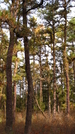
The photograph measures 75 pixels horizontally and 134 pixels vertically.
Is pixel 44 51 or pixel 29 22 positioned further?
pixel 44 51

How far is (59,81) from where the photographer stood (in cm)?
3528

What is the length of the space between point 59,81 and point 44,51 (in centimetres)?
1110

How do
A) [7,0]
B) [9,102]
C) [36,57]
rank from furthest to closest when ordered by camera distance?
[36,57] → [7,0] → [9,102]

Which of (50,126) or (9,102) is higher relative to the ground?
(9,102)

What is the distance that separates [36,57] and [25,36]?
568 inches

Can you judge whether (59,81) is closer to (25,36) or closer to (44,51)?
(44,51)

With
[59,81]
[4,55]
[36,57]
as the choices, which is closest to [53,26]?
[4,55]

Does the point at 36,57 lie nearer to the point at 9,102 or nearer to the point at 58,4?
the point at 58,4

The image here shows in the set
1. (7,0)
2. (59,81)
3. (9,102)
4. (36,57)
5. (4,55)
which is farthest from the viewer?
(59,81)

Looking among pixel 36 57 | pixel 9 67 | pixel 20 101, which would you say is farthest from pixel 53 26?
pixel 20 101

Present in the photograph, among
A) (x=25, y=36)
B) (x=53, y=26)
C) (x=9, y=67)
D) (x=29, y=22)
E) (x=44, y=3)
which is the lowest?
(x=9, y=67)

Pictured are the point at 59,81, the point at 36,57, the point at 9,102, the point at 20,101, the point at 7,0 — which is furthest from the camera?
the point at 20,101

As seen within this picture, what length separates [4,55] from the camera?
59.5 feet

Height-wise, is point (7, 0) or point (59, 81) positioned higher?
point (7, 0)
